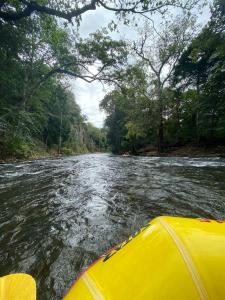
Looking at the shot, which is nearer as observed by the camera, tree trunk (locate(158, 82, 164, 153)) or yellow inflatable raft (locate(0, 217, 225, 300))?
yellow inflatable raft (locate(0, 217, 225, 300))

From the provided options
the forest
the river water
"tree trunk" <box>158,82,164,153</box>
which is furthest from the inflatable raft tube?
"tree trunk" <box>158,82,164,153</box>

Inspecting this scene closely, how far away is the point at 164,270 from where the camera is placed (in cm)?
82

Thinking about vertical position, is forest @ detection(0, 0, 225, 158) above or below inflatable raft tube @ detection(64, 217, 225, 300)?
above

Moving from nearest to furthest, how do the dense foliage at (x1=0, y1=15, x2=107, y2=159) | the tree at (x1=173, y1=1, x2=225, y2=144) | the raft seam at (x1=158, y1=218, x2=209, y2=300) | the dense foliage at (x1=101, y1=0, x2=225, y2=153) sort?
the raft seam at (x1=158, y1=218, x2=209, y2=300)
the tree at (x1=173, y1=1, x2=225, y2=144)
the dense foliage at (x1=0, y1=15, x2=107, y2=159)
the dense foliage at (x1=101, y1=0, x2=225, y2=153)

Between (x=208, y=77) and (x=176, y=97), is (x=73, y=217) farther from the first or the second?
(x=176, y=97)

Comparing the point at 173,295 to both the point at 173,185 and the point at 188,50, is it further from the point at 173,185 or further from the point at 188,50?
the point at 188,50

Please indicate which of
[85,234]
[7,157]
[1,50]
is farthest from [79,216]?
[1,50]

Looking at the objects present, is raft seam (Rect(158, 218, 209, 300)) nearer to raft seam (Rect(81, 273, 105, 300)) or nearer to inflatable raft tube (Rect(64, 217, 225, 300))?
inflatable raft tube (Rect(64, 217, 225, 300))

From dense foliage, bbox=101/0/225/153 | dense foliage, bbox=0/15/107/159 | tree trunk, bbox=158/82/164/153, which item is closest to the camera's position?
dense foliage, bbox=0/15/107/159

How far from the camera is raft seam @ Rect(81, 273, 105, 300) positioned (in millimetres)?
843

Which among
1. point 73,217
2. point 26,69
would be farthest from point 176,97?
point 73,217

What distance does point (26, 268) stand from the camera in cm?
159

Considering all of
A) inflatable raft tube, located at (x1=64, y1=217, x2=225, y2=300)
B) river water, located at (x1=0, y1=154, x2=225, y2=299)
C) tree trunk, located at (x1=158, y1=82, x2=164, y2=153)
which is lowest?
river water, located at (x1=0, y1=154, x2=225, y2=299)

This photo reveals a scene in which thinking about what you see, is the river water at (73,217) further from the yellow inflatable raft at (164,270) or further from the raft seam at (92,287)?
the yellow inflatable raft at (164,270)
